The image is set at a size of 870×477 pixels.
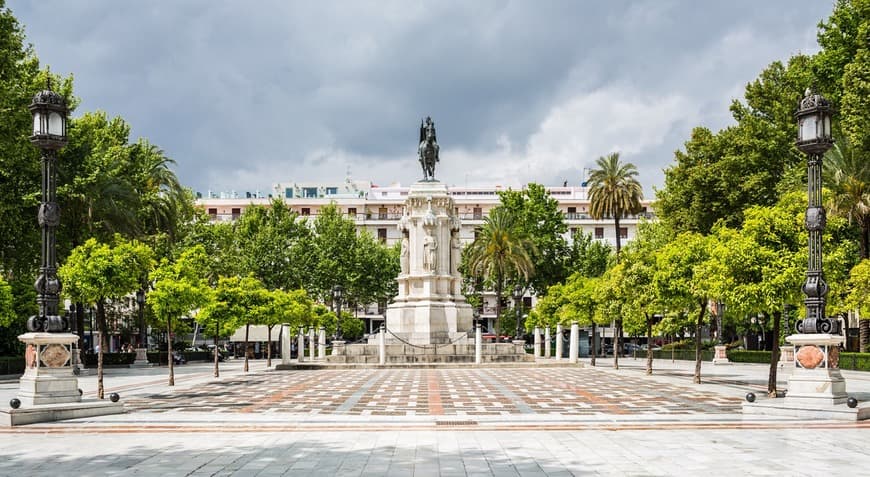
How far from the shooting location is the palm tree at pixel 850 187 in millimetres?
37688

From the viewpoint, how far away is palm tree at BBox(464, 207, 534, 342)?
196ft

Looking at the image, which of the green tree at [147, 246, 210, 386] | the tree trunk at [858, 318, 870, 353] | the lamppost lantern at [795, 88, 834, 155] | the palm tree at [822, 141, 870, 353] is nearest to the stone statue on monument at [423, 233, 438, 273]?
the green tree at [147, 246, 210, 386]

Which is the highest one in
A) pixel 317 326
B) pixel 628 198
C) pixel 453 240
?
pixel 628 198

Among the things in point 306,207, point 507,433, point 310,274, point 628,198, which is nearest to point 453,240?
point 628,198

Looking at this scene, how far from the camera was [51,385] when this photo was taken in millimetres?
16484

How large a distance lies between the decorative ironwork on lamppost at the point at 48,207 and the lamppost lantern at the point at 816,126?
1561cm

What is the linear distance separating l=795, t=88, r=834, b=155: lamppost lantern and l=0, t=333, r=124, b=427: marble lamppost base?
15.6m

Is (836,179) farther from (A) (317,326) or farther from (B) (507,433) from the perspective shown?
(A) (317,326)

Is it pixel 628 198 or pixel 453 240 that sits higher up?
pixel 628 198

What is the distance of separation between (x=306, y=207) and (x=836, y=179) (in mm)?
67270

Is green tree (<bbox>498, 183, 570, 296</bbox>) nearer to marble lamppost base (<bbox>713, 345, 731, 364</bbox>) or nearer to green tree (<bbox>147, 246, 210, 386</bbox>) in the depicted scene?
marble lamppost base (<bbox>713, 345, 731, 364</bbox>)

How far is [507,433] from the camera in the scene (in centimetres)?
1409

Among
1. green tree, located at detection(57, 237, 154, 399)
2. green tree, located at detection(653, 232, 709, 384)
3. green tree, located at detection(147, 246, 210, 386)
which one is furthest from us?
green tree, located at detection(653, 232, 709, 384)

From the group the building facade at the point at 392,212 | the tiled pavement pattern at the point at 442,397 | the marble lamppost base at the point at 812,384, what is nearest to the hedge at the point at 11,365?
the tiled pavement pattern at the point at 442,397
